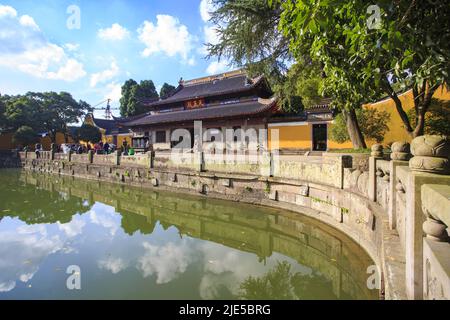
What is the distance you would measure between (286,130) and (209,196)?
715 cm

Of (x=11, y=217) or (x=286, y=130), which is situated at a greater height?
(x=286, y=130)

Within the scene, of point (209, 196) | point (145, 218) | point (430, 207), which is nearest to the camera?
point (430, 207)

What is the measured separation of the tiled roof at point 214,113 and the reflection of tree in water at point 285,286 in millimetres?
11285

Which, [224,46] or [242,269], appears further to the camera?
[224,46]

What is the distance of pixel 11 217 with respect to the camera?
9.40 meters

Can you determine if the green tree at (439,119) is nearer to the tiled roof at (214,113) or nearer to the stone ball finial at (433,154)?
the tiled roof at (214,113)

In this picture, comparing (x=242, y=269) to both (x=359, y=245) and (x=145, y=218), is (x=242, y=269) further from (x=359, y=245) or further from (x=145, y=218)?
(x=145, y=218)

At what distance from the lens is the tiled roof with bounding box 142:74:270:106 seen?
17816 mm

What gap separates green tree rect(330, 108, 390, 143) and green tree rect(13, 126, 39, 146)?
3020 centimetres

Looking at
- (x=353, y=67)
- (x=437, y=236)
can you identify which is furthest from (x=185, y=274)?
(x=353, y=67)

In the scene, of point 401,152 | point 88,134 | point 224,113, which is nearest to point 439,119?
point 401,152

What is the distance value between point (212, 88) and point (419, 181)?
20.0 metres

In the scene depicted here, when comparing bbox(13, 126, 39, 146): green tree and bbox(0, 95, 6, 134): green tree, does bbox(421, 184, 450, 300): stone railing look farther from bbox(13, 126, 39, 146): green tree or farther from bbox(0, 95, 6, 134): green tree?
bbox(0, 95, 6, 134): green tree

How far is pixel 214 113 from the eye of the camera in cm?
1764
